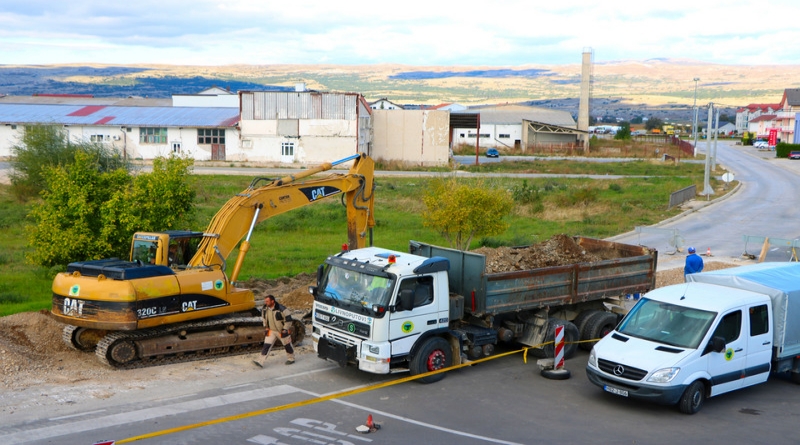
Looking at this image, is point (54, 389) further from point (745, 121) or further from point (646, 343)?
point (745, 121)

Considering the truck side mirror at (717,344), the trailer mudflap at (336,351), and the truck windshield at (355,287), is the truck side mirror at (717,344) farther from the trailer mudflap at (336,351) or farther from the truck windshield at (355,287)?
the trailer mudflap at (336,351)

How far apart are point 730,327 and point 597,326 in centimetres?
362

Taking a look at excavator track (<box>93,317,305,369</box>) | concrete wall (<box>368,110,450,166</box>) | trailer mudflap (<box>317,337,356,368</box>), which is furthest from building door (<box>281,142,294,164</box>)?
trailer mudflap (<box>317,337,356,368</box>)

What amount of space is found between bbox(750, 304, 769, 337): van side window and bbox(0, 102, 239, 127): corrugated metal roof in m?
57.5

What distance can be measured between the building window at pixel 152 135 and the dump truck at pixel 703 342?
191 ft

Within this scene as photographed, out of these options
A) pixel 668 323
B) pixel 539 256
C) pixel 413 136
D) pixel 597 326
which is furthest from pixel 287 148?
pixel 668 323

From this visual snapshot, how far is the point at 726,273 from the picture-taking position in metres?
15.1

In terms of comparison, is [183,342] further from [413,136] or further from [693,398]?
[413,136]

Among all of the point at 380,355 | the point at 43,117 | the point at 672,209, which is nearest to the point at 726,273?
the point at 380,355

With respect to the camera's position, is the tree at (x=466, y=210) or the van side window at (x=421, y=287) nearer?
the van side window at (x=421, y=287)

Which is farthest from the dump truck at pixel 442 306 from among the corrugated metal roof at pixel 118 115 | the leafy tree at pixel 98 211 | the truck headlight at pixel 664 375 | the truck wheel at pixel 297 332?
the corrugated metal roof at pixel 118 115

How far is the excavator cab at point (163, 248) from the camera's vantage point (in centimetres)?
1598

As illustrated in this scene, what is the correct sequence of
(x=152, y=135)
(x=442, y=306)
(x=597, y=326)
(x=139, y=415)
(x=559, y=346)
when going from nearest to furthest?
(x=139, y=415), (x=442, y=306), (x=559, y=346), (x=597, y=326), (x=152, y=135)

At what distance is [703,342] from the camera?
12.9 metres
